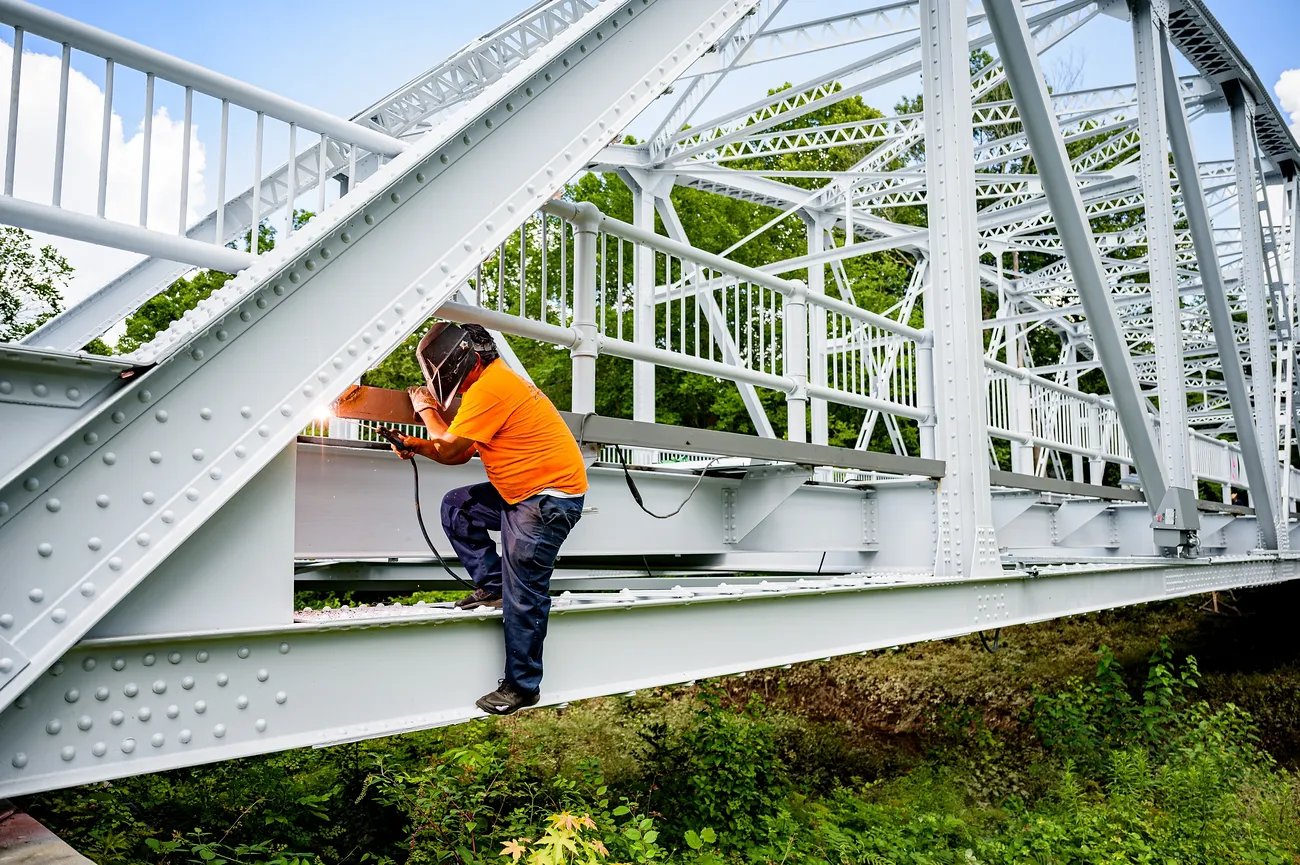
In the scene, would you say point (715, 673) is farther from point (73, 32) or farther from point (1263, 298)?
point (1263, 298)

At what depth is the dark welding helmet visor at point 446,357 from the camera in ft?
13.2

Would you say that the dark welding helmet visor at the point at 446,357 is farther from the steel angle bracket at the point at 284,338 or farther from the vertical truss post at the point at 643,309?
the vertical truss post at the point at 643,309

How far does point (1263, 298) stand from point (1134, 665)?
28.2 ft

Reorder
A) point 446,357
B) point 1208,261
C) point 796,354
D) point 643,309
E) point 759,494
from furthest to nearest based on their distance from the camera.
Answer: point 1208,261 < point 759,494 < point 796,354 < point 643,309 < point 446,357

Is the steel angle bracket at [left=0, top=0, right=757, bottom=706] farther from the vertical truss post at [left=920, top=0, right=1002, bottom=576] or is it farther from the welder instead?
the vertical truss post at [left=920, top=0, right=1002, bottom=576]

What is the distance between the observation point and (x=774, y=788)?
10656 mm

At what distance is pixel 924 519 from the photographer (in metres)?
7.77

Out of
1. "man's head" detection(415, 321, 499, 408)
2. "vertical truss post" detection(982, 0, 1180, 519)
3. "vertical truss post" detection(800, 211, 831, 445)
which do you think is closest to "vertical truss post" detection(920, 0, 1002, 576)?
"vertical truss post" detection(982, 0, 1180, 519)

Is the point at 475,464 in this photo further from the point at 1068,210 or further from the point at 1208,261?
the point at 1208,261

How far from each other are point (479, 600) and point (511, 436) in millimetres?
717

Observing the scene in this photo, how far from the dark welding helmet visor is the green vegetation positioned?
6.77 ft

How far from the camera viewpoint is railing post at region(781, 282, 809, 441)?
6.99 metres

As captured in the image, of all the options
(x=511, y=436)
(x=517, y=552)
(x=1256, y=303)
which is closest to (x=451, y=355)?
(x=511, y=436)

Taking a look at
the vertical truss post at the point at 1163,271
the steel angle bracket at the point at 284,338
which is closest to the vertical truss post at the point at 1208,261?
the vertical truss post at the point at 1163,271
